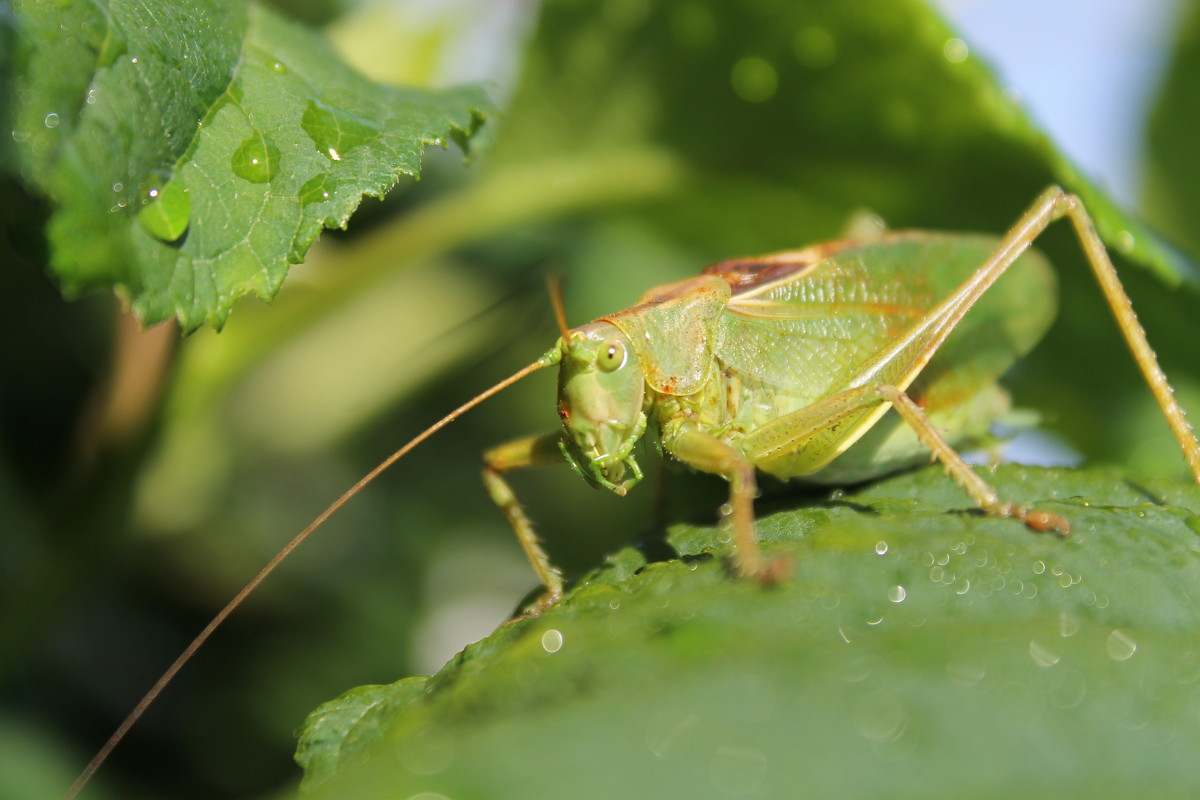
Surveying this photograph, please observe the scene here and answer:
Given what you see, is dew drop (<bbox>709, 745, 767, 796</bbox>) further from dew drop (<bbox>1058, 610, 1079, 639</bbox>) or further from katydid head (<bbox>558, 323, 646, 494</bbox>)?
katydid head (<bbox>558, 323, 646, 494</bbox>)

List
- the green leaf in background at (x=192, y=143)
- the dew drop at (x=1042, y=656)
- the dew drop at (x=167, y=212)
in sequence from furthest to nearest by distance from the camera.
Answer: the dew drop at (x=167, y=212), the green leaf in background at (x=192, y=143), the dew drop at (x=1042, y=656)

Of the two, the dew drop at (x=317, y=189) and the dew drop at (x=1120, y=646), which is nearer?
the dew drop at (x=1120, y=646)

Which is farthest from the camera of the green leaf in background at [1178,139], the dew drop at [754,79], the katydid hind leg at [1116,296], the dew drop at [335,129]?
the green leaf in background at [1178,139]

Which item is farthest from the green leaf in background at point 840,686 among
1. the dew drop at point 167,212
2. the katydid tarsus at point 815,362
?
the dew drop at point 167,212

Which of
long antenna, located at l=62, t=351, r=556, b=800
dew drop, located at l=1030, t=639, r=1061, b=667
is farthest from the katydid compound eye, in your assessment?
dew drop, located at l=1030, t=639, r=1061, b=667

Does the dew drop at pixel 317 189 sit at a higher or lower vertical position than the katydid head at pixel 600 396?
higher

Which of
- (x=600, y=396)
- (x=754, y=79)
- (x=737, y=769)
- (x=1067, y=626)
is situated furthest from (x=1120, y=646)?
(x=754, y=79)

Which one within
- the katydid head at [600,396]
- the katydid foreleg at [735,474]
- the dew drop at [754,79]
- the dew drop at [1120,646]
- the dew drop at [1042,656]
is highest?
the dew drop at [754,79]

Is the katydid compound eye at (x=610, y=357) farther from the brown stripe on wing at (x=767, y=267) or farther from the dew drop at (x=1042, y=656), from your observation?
the dew drop at (x=1042, y=656)
